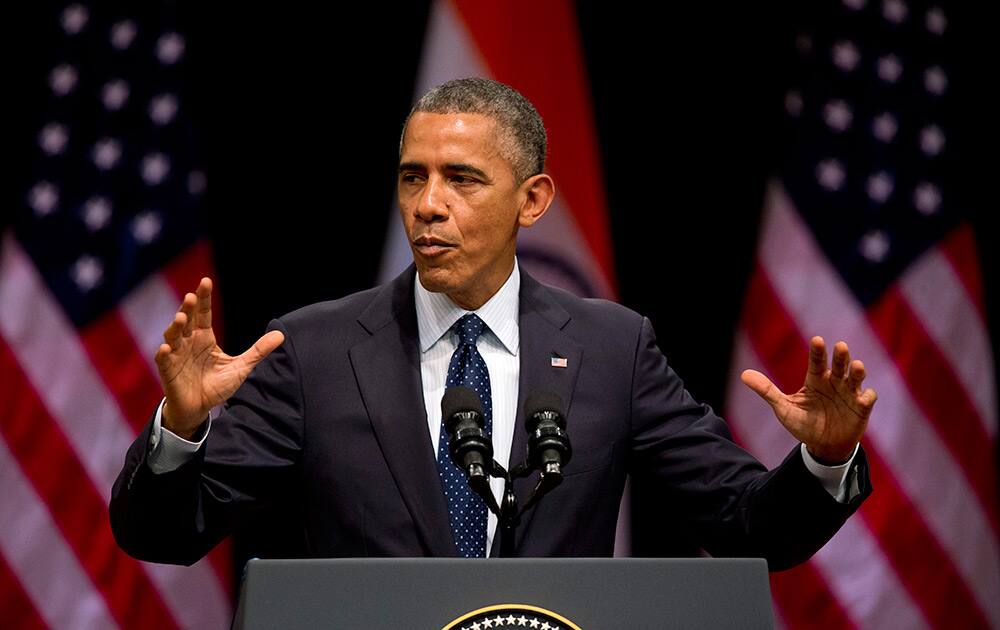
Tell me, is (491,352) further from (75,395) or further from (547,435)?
(75,395)

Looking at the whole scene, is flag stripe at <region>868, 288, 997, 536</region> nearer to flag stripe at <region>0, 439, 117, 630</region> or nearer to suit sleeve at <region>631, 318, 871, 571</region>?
suit sleeve at <region>631, 318, 871, 571</region>

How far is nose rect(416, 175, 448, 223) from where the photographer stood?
2.41 metres

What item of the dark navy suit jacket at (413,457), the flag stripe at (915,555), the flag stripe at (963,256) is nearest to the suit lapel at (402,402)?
the dark navy suit jacket at (413,457)

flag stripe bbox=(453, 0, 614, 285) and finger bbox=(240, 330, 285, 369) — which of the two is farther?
flag stripe bbox=(453, 0, 614, 285)

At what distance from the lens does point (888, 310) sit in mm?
4176

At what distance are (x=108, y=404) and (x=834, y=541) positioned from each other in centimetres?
234

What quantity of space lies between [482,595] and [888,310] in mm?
2901

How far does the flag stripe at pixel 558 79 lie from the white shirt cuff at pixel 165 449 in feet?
7.66

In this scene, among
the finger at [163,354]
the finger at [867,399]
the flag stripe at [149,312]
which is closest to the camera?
the finger at [163,354]

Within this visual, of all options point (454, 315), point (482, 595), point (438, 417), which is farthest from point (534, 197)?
point (482, 595)

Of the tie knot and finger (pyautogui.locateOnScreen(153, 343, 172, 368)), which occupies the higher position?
finger (pyautogui.locateOnScreen(153, 343, 172, 368))

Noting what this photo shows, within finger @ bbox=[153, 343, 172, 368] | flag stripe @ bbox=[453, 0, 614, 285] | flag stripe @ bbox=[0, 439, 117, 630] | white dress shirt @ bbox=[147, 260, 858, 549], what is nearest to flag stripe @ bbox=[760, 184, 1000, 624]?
flag stripe @ bbox=[453, 0, 614, 285]

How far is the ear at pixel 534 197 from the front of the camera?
8.68 ft

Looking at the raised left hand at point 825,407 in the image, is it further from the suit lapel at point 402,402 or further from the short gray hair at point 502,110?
the short gray hair at point 502,110
